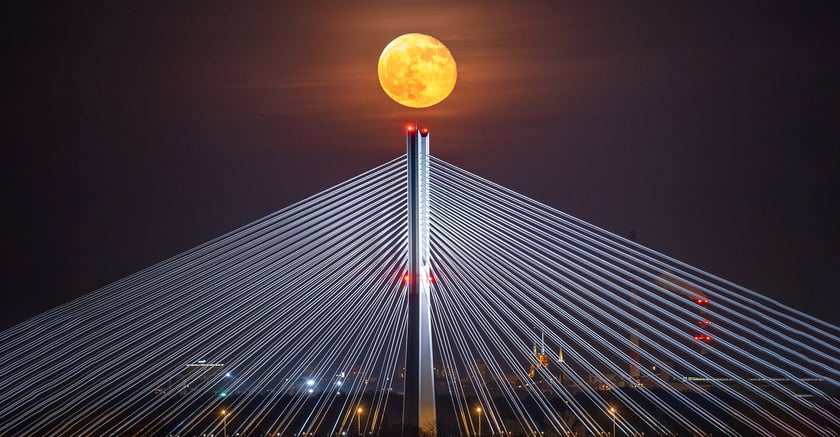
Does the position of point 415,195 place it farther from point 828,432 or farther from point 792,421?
point 792,421

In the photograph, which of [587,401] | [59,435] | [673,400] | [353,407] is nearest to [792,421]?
[673,400]

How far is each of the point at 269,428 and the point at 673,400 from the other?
15.5 metres

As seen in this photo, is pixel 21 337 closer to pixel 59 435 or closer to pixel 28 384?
pixel 28 384

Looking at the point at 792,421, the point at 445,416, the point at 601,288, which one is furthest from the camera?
the point at 445,416

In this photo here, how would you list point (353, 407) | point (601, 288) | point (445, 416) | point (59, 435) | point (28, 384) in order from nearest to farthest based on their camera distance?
1. point (601, 288)
2. point (28, 384)
3. point (59, 435)
4. point (445, 416)
5. point (353, 407)

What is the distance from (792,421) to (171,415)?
62.6 ft

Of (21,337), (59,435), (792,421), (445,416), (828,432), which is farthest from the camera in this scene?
(445,416)

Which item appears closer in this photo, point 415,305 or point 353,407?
point 415,305

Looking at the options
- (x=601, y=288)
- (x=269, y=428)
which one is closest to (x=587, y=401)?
(x=269, y=428)

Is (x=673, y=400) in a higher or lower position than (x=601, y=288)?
lower

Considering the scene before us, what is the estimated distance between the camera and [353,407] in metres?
35.1

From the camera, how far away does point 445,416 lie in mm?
29812

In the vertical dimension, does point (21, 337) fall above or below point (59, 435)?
above

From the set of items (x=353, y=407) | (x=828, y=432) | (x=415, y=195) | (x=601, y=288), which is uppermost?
(x=415, y=195)
